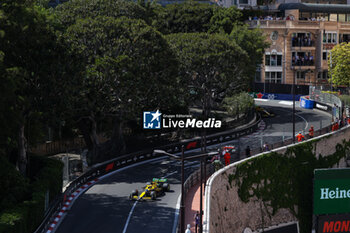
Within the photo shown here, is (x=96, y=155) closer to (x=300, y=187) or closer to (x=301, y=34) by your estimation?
(x=300, y=187)

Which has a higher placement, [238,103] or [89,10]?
[89,10]

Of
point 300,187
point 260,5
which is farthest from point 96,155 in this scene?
point 260,5

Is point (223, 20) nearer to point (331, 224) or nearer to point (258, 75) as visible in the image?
point (258, 75)

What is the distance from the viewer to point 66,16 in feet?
190

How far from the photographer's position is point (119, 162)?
54.6 m

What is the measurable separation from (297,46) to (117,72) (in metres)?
57.5

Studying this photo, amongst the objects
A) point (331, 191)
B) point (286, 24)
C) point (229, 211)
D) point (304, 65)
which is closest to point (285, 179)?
point (331, 191)

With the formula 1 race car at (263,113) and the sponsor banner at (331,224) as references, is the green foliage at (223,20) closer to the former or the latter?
the formula 1 race car at (263,113)

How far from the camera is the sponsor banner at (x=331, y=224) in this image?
57500 millimetres

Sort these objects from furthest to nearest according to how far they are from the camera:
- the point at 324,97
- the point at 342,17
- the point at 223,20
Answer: the point at 342,17, the point at 223,20, the point at 324,97

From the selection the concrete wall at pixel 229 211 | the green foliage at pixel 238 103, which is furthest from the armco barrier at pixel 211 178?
the green foliage at pixel 238 103

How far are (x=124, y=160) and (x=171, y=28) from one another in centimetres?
3779

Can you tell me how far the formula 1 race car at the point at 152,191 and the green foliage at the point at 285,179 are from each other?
241 inches

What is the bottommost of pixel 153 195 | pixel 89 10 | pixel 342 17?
pixel 153 195
